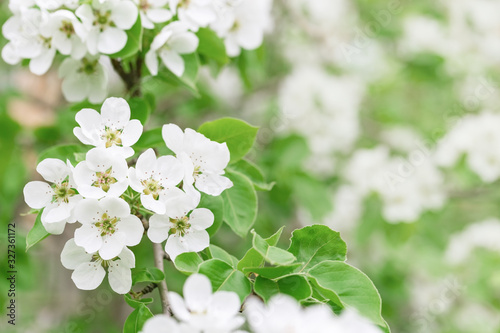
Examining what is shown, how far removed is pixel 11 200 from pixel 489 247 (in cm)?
160

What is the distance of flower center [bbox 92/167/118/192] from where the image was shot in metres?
0.78

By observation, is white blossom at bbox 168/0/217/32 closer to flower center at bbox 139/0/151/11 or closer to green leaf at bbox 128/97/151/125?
flower center at bbox 139/0/151/11

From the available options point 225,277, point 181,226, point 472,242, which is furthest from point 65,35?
point 472,242

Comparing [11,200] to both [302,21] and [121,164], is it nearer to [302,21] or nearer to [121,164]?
[121,164]

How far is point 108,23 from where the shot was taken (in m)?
1.00

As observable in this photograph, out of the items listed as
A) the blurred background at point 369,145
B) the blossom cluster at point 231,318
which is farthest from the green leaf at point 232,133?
the blurred background at point 369,145

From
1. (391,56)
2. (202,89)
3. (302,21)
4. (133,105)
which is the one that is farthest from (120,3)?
(391,56)

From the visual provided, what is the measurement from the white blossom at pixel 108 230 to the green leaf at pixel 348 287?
27 centimetres

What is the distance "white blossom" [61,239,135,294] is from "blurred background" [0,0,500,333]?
2.58ft

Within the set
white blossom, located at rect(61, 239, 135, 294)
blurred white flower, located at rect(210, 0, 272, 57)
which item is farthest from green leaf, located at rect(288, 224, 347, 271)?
blurred white flower, located at rect(210, 0, 272, 57)

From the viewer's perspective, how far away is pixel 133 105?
1076 millimetres

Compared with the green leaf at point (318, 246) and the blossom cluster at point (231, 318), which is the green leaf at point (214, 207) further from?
the blossom cluster at point (231, 318)

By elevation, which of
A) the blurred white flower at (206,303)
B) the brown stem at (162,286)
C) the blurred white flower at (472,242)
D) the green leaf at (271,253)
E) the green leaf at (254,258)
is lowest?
the blurred white flower at (472,242)

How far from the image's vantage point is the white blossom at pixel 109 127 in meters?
0.84
